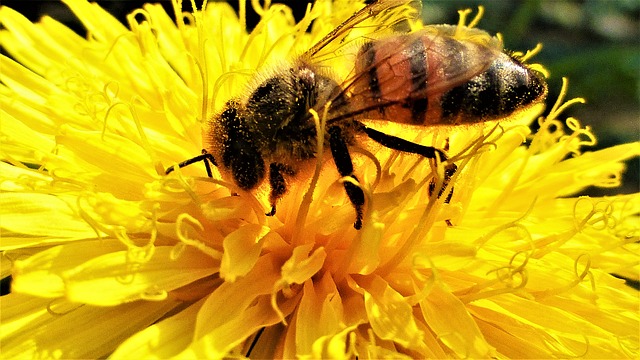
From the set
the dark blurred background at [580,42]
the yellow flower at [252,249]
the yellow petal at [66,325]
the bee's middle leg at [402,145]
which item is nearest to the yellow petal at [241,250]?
the yellow flower at [252,249]

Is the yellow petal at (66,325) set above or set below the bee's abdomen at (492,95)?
below

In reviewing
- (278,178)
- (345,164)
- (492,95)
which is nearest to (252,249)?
(278,178)

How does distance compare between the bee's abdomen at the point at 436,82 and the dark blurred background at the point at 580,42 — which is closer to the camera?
the bee's abdomen at the point at 436,82

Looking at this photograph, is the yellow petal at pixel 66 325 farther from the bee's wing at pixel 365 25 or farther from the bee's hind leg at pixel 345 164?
the bee's wing at pixel 365 25

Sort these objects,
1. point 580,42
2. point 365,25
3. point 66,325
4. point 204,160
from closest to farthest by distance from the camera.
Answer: point 66,325 < point 204,160 < point 365,25 < point 580,42

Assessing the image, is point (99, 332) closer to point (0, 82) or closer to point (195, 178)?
point (195, 178)

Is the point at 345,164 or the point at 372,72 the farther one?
the point at 345,164

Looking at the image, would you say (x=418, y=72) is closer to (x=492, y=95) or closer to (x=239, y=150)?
(x=492, y=95)

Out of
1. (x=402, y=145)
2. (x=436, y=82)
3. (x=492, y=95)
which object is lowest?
(x=402, y=145)

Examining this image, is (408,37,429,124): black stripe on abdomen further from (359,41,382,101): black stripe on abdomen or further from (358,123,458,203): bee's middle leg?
(358,123,458,203): bee's middle leg
